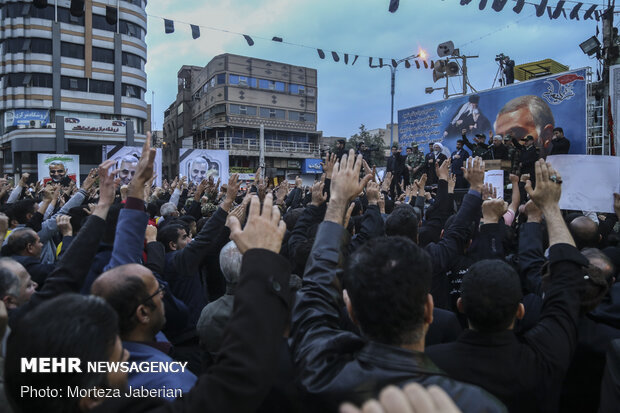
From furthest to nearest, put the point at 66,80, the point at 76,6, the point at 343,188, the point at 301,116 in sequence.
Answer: the point at 301,116
the point at 66,80
the point at 76,6
the point at 343,188

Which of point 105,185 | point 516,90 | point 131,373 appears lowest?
point 131,373

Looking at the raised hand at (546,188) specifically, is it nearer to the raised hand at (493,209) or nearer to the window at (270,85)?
the raised hand at (493,209)

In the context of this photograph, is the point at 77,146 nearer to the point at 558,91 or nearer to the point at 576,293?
the point at 558,91

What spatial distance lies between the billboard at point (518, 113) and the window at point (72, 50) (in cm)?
3147

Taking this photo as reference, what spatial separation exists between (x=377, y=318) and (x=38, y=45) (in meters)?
42.3

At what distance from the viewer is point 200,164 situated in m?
15.0

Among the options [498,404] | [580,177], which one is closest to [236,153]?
[580,177]

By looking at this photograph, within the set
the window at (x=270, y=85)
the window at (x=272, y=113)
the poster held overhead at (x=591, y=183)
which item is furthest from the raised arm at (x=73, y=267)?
the window at (x=270, y=85)

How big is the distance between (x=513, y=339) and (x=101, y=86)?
137 ft

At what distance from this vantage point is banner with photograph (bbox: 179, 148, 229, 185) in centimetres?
1484

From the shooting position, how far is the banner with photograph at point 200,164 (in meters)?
14.8

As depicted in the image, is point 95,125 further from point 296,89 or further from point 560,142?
point 560,142

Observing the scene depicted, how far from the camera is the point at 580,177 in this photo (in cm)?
436

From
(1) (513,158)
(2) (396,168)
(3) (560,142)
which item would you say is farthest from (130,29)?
(3) (560,142)
